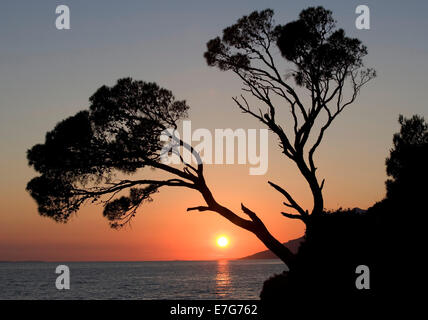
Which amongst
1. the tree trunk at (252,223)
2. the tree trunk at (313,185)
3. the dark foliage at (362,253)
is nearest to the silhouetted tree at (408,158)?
the dark foliage at (362,253)

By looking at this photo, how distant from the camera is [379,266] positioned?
13.7 meters

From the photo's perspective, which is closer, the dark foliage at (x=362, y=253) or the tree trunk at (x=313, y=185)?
the dark foliage at (x=362, y=253)

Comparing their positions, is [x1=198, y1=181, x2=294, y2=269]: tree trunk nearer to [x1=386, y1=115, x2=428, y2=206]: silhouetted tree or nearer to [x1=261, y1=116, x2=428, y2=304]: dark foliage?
[x1=261, y1=116, x2=428, y2=304]: dark foliage

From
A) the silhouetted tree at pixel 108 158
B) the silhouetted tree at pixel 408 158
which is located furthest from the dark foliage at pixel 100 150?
the silhouetted tree at pixel 408 158

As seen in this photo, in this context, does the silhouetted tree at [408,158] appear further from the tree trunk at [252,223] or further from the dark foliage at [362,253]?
the tree trunk at [252,223]

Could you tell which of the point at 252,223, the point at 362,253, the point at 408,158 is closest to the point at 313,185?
the point at 252,223

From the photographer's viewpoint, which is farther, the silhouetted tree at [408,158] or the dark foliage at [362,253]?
the silhouetted tree at [408,158]

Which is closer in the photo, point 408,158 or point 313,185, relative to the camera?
point 313,185

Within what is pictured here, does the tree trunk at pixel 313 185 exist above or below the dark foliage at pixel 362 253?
above

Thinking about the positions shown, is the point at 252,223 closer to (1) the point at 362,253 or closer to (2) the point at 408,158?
(1) the point at 362,253

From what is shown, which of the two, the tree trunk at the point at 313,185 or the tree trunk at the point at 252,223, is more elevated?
the tree trunk at the point at 313,185
